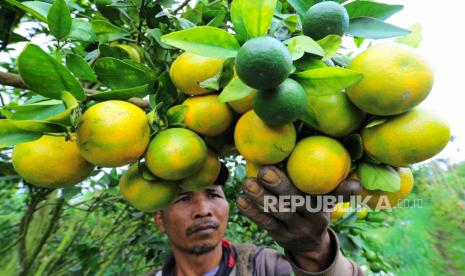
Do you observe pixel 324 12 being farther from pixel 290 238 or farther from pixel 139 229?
pixel 139 229

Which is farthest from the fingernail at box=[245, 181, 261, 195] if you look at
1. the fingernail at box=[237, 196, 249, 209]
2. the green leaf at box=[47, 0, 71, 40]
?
the green leaf at box=[47, 0, 71, 40]

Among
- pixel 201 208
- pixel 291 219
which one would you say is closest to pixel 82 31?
pixel 291 219

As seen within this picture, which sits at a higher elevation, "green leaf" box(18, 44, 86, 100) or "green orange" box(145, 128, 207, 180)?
"green leaf" box(18, 44, 86, 100)

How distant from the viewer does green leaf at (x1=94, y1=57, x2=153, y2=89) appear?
26.6 inches

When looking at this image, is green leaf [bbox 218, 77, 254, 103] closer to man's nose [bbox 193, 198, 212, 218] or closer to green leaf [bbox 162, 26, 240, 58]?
green leaf [bbox 162, 26, 240, 58]

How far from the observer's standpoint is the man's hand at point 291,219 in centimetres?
67

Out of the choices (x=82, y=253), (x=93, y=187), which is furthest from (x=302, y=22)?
(x=93, y=187)

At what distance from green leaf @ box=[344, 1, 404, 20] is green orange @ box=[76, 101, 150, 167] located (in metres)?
0.44

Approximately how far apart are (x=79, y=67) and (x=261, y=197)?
1.35 feet

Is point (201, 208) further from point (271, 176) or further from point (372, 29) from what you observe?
point (372, 29)

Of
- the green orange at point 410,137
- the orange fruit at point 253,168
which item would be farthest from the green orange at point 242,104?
the green orange at point 410,137

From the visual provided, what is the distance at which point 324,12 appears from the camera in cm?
60

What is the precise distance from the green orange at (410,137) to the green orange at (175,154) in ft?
0.99

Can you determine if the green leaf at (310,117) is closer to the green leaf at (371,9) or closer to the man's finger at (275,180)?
the man's finger at (275,180)
